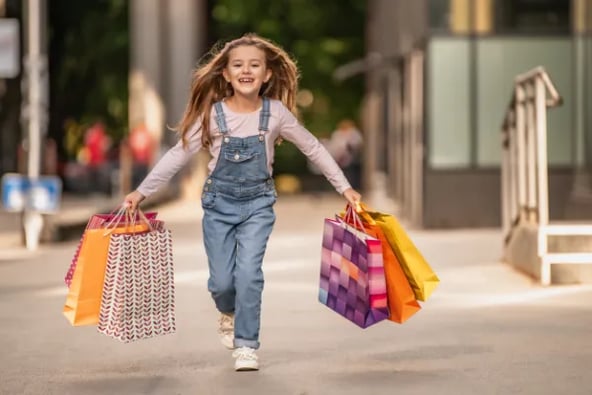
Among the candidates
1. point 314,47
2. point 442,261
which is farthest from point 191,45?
point 442,261

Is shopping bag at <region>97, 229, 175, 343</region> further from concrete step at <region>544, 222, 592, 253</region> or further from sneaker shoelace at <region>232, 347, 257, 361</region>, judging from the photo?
concrete step at <region>544, 222, 592, 253</region>

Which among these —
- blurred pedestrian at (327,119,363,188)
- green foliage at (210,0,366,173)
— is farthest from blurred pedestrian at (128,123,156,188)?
green foliage at (210,0,366,173)

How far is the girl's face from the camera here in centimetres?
823

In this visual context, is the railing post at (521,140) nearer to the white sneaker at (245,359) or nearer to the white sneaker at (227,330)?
the white sneaker at (227,330)

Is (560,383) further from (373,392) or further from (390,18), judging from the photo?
(390,18)

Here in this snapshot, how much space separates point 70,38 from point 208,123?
40199 millimetres

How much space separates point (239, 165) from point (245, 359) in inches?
37.9

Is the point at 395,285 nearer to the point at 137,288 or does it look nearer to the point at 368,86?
the point at 137,288

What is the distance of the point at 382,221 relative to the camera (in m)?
8.35

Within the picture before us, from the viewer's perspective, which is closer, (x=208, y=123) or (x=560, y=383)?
(x=560, y=383)

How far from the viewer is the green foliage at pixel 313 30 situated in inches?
2057

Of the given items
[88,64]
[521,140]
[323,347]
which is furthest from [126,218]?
[88,64]

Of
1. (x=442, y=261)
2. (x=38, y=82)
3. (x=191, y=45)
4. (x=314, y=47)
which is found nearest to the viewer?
(x=442, y=261)

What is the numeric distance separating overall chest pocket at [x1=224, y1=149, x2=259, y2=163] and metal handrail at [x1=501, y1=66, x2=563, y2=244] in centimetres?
488
